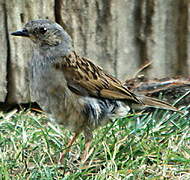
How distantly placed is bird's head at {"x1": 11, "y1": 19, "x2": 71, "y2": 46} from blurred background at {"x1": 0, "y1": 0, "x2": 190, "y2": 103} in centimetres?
122

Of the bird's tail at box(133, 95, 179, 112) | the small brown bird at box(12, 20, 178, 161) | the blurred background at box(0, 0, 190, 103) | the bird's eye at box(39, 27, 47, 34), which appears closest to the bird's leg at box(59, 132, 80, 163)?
the small brown bird at box(12, 20, 178, 161)

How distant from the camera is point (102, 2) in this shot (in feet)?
22.0

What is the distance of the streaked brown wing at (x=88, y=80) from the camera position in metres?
4.94

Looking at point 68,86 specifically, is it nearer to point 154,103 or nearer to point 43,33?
point 43,33

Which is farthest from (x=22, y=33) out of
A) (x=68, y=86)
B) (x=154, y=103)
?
(x=154, y=103)

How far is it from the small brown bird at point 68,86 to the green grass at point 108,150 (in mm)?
182

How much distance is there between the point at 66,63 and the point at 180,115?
1.43m

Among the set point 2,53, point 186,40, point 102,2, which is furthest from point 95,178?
point 186,40

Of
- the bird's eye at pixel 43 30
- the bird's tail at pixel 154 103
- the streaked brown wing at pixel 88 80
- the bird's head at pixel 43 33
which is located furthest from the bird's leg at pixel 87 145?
the bird's eye at pixel 43 30

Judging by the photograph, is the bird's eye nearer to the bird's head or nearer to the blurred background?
the bird's head

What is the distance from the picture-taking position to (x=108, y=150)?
4855 millimetres

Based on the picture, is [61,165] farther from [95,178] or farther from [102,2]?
[102,2]

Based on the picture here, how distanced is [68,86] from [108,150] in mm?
632

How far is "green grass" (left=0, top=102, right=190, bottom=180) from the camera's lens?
4.54m
